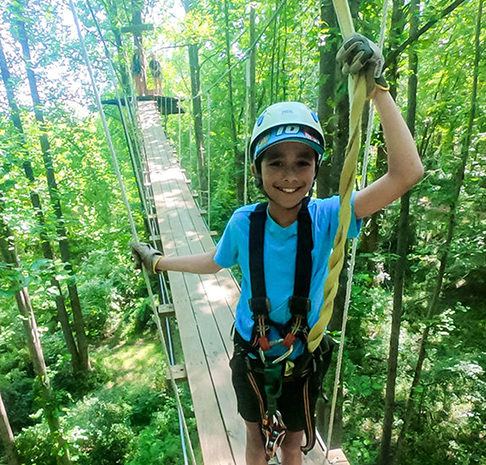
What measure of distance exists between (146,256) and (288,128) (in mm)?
675

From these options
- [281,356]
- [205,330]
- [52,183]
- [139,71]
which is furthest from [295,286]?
[139,71]

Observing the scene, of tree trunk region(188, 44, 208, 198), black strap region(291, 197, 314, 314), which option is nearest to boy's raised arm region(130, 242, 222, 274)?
black strap region(291, 197, 314, 314)

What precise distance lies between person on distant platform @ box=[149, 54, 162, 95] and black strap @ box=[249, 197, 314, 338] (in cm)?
716

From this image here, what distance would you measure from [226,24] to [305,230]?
4.26m

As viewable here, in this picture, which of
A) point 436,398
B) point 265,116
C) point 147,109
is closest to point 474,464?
point 436,398

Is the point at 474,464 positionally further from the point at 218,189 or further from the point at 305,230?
the point at 218,189

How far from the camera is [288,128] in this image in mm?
744

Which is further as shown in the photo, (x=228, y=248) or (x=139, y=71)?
(x=139, y=71)

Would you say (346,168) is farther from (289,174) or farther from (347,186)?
(289,174)

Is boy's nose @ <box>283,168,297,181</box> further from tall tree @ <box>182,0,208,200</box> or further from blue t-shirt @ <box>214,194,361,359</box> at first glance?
tall tree @ <box>182,0,208,200</box>

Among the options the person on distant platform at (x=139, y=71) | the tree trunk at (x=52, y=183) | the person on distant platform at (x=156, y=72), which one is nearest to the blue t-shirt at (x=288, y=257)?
the tree trunk at (x=52, y=183)

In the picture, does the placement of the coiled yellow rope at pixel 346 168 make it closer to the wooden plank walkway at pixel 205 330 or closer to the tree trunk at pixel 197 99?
the wooden plank walkway at pixel 205 330

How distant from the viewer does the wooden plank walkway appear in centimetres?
125

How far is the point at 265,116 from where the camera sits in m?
0.80
